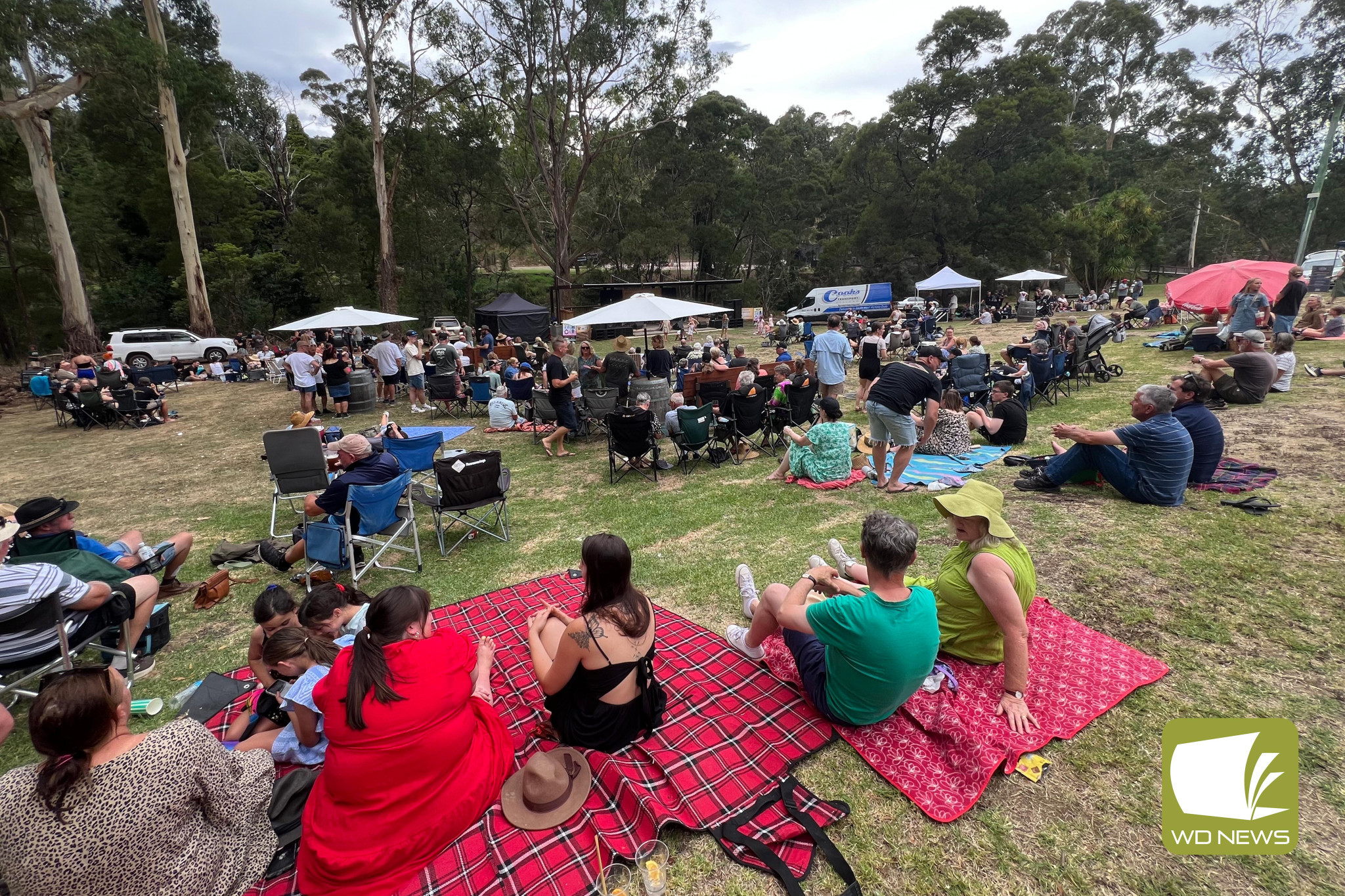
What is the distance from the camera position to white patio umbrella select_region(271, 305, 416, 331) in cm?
1070

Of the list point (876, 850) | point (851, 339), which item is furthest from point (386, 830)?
point (851, 339)

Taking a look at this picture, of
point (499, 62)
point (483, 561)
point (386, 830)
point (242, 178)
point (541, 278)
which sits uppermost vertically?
point (499, 62)

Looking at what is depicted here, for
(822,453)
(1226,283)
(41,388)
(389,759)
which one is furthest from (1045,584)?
(41,388)

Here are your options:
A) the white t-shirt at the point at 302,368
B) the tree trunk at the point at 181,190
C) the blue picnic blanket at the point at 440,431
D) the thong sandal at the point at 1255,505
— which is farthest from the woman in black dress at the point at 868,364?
the tree trunk at the point at 181,190

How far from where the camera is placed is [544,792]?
2.39 meters

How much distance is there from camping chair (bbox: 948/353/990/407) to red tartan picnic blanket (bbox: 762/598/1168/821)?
6126mm

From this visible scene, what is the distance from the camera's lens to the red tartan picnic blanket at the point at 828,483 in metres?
6.41

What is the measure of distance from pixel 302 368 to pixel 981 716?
12159 mm

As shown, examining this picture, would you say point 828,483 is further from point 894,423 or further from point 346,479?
point 346,479

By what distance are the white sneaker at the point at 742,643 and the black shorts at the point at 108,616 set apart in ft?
12.2

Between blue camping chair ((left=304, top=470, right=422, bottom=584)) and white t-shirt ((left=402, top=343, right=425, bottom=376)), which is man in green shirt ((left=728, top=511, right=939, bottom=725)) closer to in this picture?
blue camping chair ((left=304, top=470, right=422, bottom=584))

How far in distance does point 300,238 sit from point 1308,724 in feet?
113

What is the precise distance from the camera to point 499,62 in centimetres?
2184

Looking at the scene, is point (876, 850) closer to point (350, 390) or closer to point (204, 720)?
point (204, 720)
